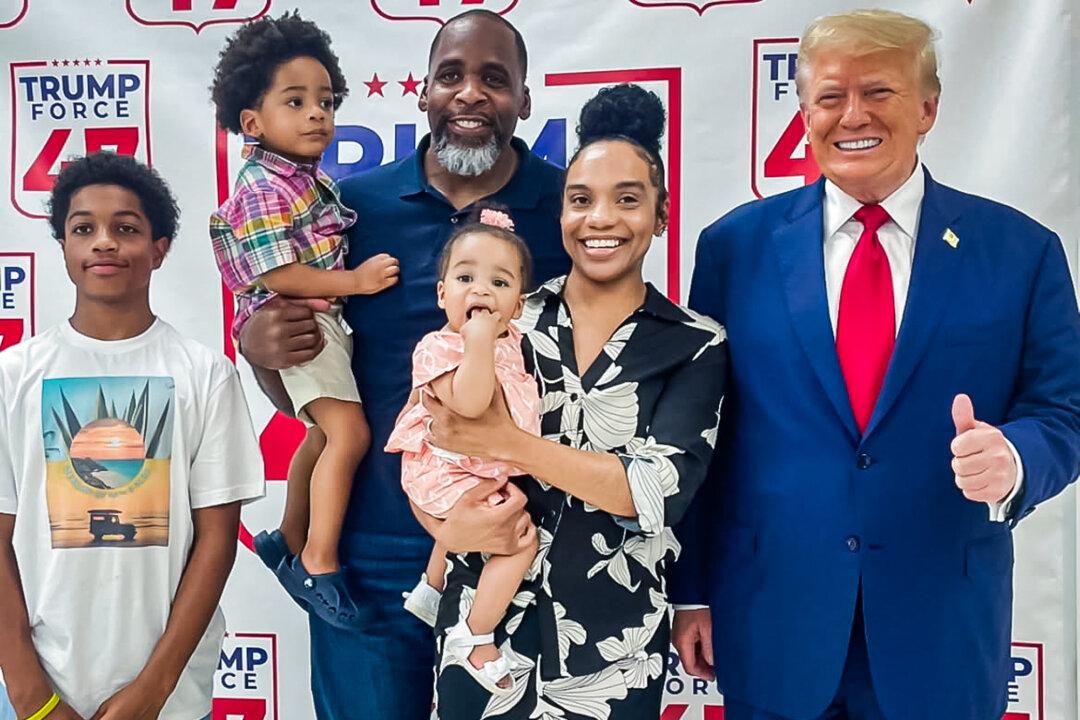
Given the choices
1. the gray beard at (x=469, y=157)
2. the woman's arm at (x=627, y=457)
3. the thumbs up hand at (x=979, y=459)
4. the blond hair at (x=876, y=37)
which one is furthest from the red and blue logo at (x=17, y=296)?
the thumbs up hand at (x=979, y=459)

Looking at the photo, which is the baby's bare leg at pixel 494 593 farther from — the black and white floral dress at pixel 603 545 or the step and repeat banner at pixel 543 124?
the step and repeat banner at pixel 543 124

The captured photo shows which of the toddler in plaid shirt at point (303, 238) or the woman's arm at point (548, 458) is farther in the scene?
the toddler in plaid shirt at point (303, 238)

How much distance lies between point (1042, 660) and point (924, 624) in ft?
2.74

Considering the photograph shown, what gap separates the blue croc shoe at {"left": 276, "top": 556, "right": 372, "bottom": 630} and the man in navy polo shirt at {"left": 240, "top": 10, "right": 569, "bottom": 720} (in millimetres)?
42

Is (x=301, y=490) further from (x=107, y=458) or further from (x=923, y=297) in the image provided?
(x=923, y=297)

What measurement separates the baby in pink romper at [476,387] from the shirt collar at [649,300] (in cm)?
4

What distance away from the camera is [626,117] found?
2107 mm

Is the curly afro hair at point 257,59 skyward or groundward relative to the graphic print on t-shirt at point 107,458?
skyward

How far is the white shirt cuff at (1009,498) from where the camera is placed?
1.59m

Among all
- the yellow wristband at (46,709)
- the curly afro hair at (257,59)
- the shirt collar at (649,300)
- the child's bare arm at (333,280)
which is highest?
the curly afro hair at (257,59)

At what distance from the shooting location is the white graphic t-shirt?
2.12 metres

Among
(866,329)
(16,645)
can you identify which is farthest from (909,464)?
(16,645)

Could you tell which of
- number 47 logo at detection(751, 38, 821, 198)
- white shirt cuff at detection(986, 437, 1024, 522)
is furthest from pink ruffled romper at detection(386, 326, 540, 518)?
number 47 logo at detection(751, 38, 821, 198)

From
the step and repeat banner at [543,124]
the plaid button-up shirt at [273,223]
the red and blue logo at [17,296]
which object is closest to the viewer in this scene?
the plaid button-up shirt at [273,223]
